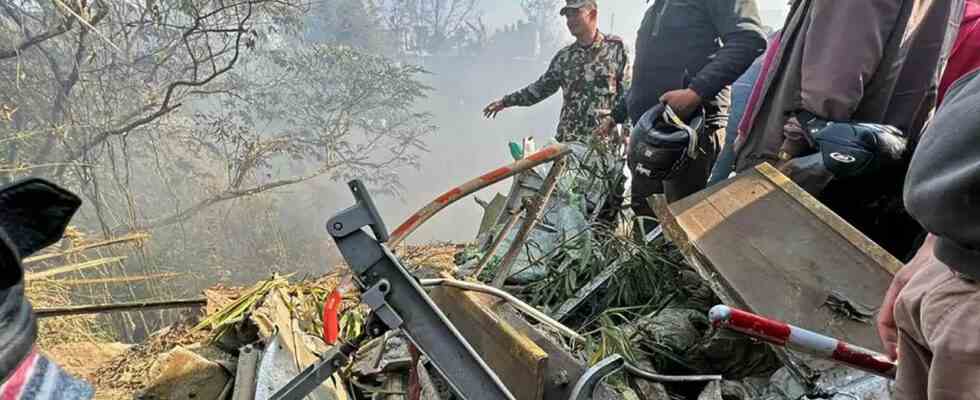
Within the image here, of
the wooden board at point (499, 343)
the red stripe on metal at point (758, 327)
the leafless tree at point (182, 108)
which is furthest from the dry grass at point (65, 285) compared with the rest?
the red stripe on metal at point (758, 327)

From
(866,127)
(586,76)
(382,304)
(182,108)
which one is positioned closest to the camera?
(382,304)

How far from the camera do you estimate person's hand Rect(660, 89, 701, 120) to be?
263 cm

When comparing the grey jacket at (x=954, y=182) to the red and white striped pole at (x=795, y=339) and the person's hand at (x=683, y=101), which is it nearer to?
the red and white striped pole at (x=795, y=339)

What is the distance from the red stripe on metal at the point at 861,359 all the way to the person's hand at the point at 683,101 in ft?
5.66

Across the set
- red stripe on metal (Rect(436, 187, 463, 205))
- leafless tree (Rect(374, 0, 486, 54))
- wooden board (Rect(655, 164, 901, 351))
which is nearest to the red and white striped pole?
wooden board (Rect(655, 164, 901, 351))

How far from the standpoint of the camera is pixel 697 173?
299 centimetres

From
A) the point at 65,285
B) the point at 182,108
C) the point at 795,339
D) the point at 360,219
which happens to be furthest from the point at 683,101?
the point at 182,108

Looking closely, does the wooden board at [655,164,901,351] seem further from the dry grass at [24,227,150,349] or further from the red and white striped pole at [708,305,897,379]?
the dry grass at [24,227,150,349]

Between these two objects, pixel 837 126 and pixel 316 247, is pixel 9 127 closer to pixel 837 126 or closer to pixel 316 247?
pixel 316 247

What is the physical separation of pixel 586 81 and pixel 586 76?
0.05m

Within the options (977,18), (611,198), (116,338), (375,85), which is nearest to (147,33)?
(116,338)

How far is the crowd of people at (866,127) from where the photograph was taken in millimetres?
680

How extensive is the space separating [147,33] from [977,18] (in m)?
9.01

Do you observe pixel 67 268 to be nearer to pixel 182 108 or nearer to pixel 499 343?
pixel 499 343
